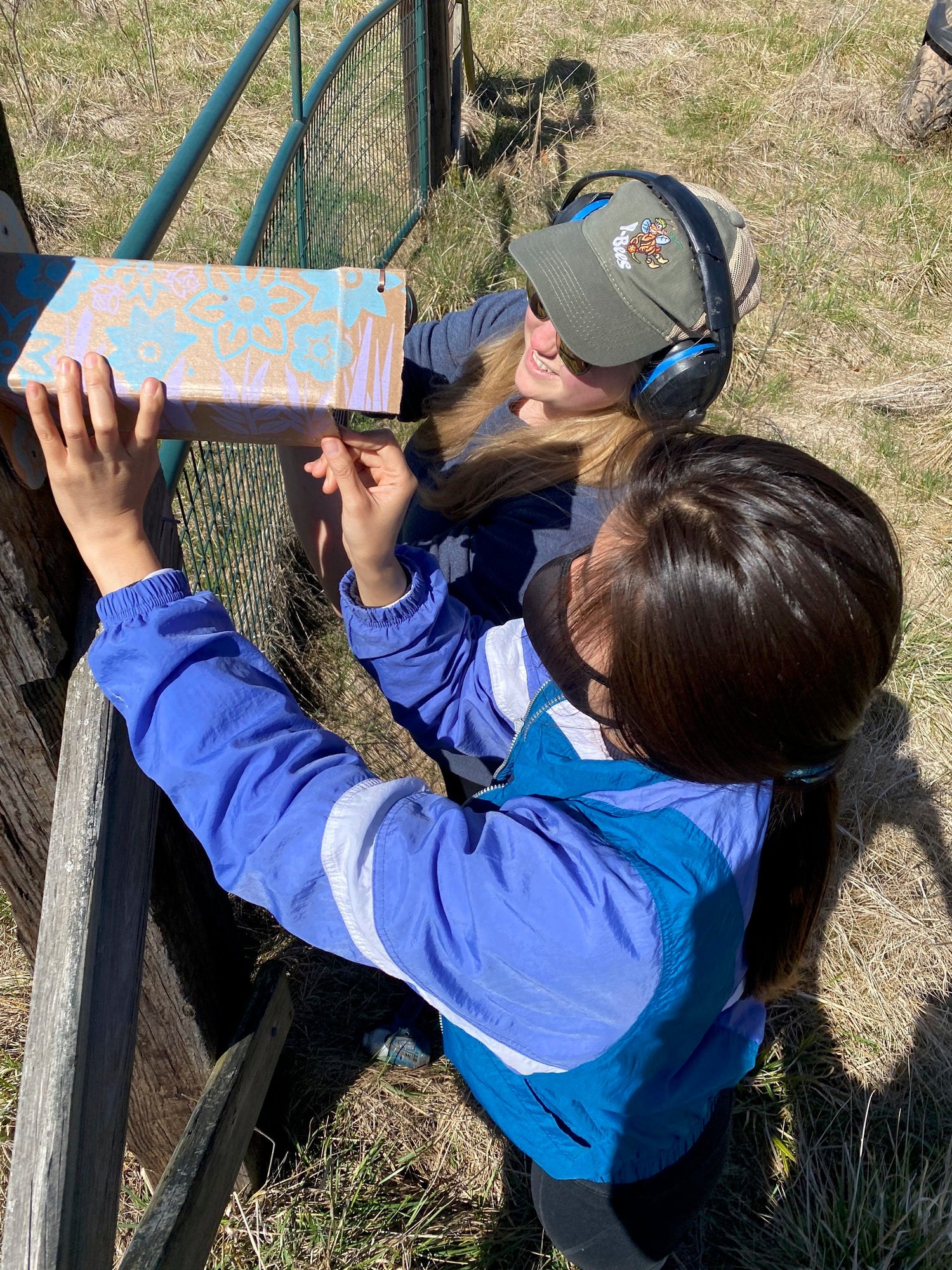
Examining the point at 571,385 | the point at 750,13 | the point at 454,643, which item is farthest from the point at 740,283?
the point at 750,13

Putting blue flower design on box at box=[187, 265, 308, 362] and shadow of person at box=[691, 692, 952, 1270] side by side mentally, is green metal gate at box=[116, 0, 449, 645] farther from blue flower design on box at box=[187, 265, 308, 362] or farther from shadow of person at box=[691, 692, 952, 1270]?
shadow of person at box=[691, 692, 952, 1270]

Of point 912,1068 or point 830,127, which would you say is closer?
point 912,1068

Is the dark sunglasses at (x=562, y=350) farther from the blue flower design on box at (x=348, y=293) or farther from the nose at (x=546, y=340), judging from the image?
the blue flower design on box at (x=348, y=293)

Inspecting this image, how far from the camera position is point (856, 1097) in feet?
8.47

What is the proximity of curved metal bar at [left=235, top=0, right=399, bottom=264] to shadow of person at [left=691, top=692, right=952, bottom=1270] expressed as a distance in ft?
8.52

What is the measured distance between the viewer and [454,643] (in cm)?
165

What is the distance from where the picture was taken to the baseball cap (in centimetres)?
170

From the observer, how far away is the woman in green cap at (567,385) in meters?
1.71

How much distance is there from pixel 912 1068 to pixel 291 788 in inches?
95.7

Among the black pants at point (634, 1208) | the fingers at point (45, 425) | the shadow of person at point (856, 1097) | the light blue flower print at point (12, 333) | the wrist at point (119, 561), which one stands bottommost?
the shadow of person at point (856, 1097)

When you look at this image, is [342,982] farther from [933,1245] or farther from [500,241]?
[500,241]

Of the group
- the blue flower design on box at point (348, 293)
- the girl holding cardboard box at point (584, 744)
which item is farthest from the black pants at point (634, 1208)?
the blue flower design on box at point (348, 293)

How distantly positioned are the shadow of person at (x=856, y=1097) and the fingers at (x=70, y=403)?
2409 millimetres

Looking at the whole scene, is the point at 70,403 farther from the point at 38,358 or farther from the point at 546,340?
the point at 546,340
